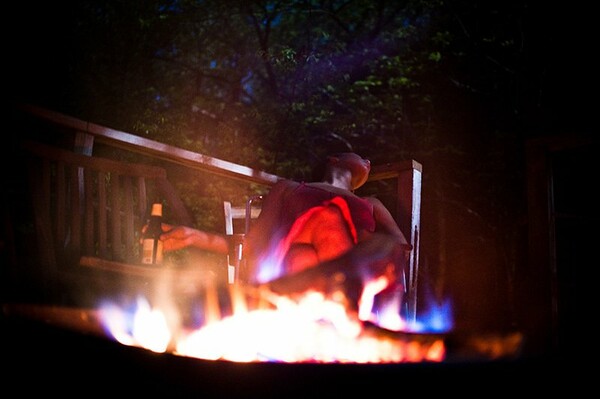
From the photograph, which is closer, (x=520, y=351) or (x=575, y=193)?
(x=520, y=351)

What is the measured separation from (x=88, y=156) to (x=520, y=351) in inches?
105

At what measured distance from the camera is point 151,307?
1.79 m

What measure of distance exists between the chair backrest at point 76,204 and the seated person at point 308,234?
35 cm

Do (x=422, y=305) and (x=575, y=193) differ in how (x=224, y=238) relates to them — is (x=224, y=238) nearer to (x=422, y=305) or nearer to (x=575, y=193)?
(x=575, y=193)

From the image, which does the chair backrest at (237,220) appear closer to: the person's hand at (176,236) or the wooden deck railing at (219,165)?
the wooden deck railing at (219,165)

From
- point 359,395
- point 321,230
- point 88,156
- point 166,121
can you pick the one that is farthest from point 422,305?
point 359,395

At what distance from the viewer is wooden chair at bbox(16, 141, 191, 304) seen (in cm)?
255

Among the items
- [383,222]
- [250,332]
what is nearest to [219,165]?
[383,222]

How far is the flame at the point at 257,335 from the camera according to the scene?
1692 millimetres

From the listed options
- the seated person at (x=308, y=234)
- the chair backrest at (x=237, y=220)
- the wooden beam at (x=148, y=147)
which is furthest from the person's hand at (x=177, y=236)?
the chair backrest at (x=237, y=220)

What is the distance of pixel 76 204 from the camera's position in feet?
9.53

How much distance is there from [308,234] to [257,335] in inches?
48.2

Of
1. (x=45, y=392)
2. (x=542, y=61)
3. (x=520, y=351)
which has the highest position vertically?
(x=542, y=61)

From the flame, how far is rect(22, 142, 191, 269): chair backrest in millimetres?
1060
